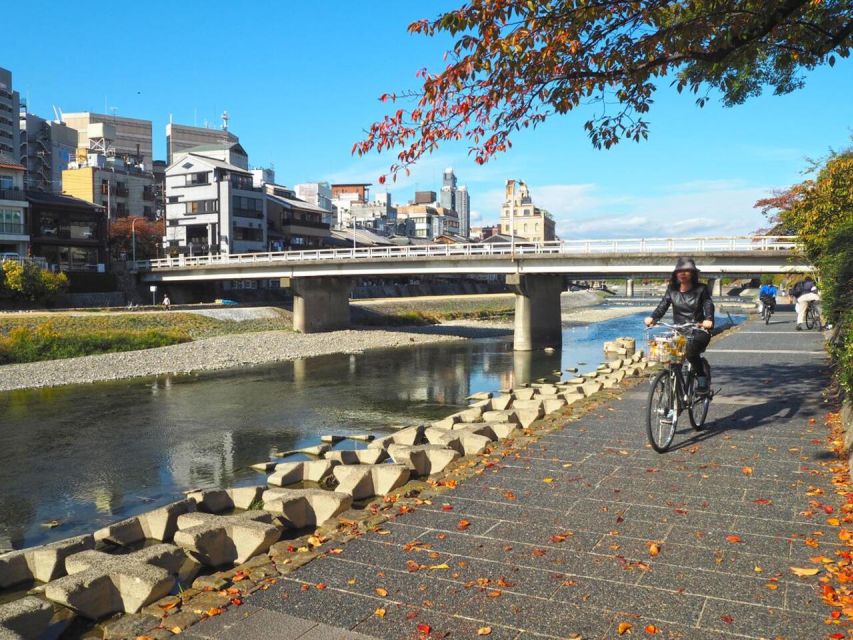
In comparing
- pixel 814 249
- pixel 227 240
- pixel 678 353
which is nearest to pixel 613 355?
pixel 814 249

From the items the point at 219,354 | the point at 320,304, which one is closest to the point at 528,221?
the point at 320,304

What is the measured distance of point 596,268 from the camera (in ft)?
111

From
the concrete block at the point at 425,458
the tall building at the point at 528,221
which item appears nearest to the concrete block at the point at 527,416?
the concrete block at the point at 425,458

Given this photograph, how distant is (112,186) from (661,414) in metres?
68.4

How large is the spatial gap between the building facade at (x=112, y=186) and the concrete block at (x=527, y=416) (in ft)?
193

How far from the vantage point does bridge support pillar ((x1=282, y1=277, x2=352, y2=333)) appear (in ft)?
143

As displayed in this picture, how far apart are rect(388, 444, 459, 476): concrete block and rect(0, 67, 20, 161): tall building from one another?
78.6 metres

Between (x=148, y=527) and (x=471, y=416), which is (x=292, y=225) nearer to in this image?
(x=471, y=416)

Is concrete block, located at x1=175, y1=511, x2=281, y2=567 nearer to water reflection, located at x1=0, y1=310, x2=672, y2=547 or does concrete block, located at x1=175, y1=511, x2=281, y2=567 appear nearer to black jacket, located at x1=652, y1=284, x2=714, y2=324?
water reflection, located at x1=0, y1=310, x2=672, y2=547

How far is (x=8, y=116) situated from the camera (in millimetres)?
74000

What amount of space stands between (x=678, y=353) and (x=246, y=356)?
1069 inches

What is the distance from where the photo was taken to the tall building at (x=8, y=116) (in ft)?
238

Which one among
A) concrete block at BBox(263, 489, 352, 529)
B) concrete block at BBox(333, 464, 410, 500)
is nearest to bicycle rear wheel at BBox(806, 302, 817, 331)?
concrete block at BBox(333, 464, 410, 500)

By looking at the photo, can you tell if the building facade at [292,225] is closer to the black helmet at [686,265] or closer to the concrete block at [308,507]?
the black helmet at [686,265]
